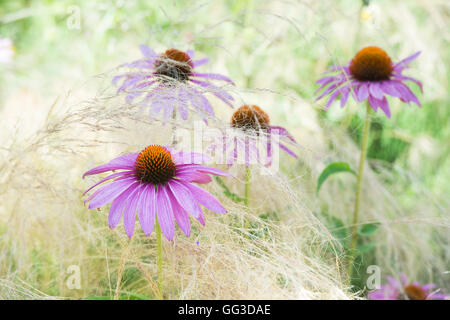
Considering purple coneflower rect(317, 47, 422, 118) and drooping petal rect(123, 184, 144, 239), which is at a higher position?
purple coneflower rect(317, 47, 422, 118)

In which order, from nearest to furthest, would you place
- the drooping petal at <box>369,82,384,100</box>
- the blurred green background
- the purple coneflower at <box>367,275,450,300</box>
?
the drooping petal at <box>369,82,384,100</box> → the purple coneflower at <box>367,275,450,300</box> → the blurred green background

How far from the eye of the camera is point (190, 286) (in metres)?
0.61

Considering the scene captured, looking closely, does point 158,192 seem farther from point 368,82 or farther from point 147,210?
point 368,82

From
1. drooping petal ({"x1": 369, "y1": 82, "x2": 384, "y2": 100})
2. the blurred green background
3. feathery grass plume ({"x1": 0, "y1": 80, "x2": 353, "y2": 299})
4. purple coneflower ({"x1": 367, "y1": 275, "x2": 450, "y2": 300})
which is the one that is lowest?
purple coneflower ({"x1": 367, "y1": 275, "x2": 450, "y2": 300})

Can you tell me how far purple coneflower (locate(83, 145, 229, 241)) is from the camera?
0.56 meters

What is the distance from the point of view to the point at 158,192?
1.96ft

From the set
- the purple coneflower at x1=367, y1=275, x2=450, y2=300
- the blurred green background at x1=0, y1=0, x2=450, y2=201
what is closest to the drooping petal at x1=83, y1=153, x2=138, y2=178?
the purple coneflower at x1=367, y1=275, x2=450, y2=300

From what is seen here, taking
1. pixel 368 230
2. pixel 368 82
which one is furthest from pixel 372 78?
pixel 368 230

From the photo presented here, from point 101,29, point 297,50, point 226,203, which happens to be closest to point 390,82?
point 226,203

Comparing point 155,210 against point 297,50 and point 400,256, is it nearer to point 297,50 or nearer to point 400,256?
point 400,256

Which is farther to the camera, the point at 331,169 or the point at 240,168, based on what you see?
the point at 331,169

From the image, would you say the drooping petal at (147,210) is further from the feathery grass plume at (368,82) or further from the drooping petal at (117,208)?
the feathery grass plume at (368,82)

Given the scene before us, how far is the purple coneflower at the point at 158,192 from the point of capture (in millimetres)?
558

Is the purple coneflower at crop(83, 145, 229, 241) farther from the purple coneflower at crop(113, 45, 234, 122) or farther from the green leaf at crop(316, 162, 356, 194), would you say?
the green leaf at crop(316, 162, 356, 194)
